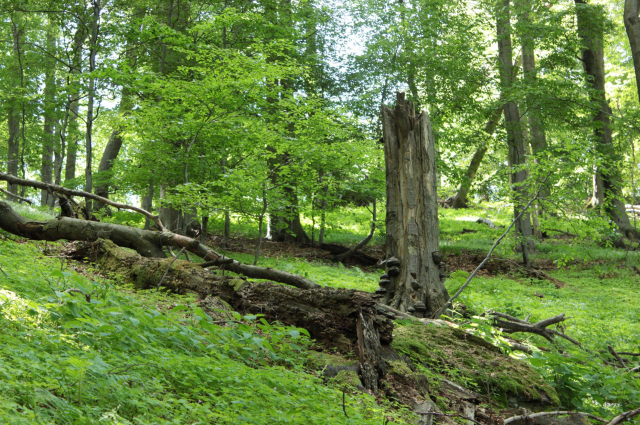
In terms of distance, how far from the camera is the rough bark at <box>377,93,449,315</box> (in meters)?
6.57

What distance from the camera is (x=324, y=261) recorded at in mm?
14492

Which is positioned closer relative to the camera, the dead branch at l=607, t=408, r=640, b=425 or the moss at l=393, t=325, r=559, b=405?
the dead branch at l=607, t=408, r=640, b=425

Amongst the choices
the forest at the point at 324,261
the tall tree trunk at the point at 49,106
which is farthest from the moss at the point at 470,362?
the tall tree trunk at the point at 49,106

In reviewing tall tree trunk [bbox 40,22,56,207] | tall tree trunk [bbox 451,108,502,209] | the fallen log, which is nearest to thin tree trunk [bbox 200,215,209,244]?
the fallen log

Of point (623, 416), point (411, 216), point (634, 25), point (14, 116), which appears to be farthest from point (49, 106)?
point (634, 25)

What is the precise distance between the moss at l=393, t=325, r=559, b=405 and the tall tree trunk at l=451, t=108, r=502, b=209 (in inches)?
484

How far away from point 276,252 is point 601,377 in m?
11.3

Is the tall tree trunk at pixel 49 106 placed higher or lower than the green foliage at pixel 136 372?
higher

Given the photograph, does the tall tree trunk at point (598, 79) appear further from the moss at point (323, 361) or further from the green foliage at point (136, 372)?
the green foliage at point (136, 372)

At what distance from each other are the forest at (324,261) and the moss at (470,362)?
0.08 ft

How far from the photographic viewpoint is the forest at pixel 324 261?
2.87 metres

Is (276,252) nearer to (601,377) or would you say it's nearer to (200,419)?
(601,377)

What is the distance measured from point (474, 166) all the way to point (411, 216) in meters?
17.5

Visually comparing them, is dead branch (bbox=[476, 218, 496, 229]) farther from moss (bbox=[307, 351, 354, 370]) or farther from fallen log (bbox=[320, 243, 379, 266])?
moss (bbox=[307, 351, 354, 370])
